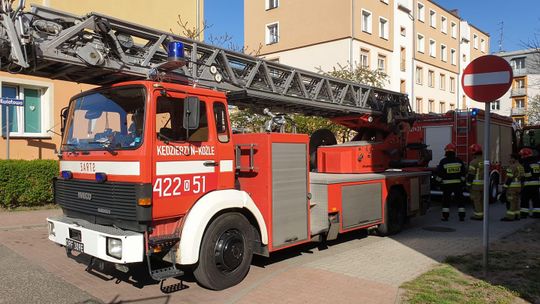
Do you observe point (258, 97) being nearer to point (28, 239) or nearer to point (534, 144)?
point (28, 239)

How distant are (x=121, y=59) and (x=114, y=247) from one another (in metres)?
2.21

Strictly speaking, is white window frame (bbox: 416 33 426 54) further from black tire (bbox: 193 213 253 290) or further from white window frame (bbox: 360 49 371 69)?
black tire (bbox: 193 213 253 290)

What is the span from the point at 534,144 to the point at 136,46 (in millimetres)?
15833

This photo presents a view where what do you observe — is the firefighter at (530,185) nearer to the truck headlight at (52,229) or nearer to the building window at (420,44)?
the truck headlight at (52,229)

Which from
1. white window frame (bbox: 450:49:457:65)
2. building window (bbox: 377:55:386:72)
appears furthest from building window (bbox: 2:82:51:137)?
white window frame (bbox: 450:49:457:65)

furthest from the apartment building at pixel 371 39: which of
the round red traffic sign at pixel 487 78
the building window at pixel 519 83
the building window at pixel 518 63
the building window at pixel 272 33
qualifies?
the building window at pixel 519 83

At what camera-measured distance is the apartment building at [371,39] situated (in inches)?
1142

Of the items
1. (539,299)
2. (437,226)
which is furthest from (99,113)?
(437,226)

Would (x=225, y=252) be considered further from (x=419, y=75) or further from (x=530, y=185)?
(x=419, y=75)

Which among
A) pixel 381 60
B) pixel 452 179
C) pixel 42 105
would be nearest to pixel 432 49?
pixel 381 60

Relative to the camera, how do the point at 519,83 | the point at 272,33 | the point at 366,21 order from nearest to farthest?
the point at 366,21 → the point at 272,33 → the point at 519,83

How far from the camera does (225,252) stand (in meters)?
5.39

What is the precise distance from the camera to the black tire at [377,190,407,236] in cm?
849

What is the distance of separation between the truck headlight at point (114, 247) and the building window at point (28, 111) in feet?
32.6
